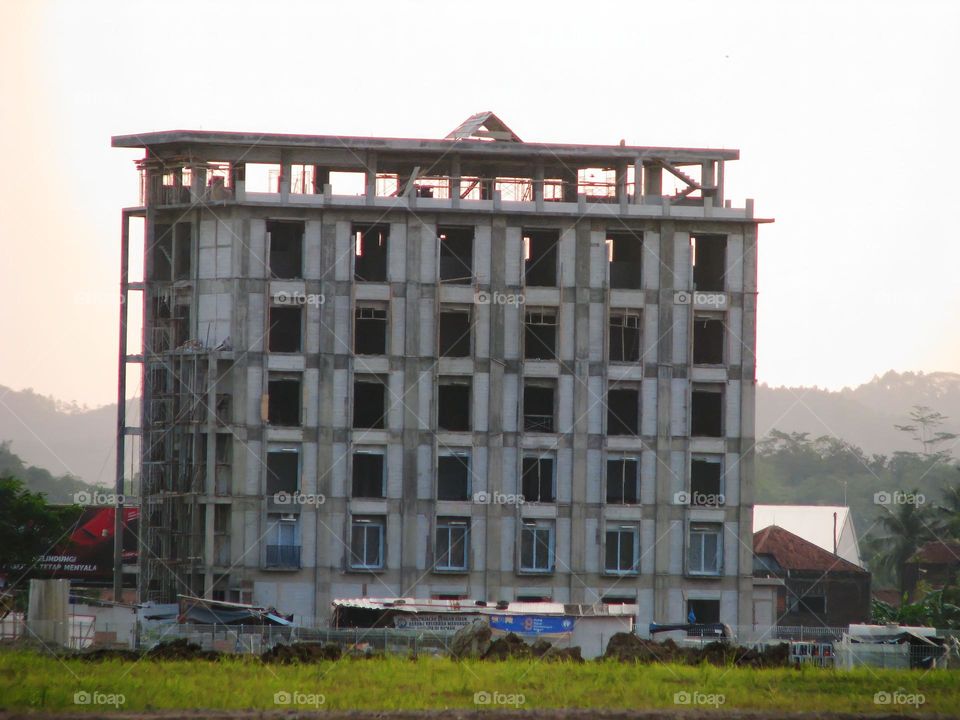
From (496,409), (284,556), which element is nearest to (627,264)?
(496,409)

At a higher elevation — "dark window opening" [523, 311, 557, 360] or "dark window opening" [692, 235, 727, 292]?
"dark window opening" [692, 235, 727, 292]

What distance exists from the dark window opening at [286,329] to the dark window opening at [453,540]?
924cm

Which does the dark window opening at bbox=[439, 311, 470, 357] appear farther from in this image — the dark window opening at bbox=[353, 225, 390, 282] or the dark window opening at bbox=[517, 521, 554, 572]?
the dark window opening at bbox=[517, 521, 554, 572]

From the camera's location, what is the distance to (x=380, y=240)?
72.5 meters

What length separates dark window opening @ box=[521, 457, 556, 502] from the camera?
234 ft

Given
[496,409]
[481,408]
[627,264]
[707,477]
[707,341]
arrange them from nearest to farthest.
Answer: [481,408], [496,409], [707,477], [627,264], [707,341]

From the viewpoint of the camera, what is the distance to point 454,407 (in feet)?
236

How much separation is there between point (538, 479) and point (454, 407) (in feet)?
14.9

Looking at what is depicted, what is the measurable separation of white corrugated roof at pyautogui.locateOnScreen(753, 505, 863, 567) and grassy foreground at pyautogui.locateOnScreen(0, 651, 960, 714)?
92.5 meters

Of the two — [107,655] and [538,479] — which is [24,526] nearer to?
[538,479]

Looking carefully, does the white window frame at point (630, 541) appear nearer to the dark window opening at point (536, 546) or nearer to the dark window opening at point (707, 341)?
the dark window opening at point (536, 546)

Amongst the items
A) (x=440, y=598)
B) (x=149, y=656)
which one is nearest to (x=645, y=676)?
(x=149, y=656)

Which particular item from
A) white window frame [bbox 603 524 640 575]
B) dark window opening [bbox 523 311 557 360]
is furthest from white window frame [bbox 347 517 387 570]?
dark window opening [bbox 523 311 557 360]

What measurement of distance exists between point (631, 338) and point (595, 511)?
738 centimetres
